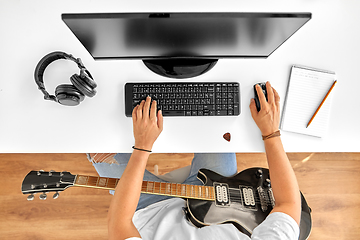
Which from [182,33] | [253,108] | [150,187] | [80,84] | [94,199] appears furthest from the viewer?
[94,199]

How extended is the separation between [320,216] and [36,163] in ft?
6.03

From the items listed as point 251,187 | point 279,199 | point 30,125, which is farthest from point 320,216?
point 30,125

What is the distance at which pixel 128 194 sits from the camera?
76 centimetres

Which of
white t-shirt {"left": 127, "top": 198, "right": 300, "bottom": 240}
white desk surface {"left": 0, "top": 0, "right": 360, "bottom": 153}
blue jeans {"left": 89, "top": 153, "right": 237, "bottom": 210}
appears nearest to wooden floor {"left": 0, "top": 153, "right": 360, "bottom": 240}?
blue jeans {"left": 89, "top": 153, "right": 237, "bottom": 210}

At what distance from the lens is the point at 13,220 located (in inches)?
53.7

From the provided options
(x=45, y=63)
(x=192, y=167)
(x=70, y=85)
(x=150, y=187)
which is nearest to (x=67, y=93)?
(x=70, y=85)

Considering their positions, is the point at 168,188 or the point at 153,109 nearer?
the point at 153,109

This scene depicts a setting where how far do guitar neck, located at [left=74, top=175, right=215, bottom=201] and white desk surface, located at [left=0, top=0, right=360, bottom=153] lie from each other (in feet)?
0.58

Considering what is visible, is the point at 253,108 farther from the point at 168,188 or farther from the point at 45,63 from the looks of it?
the point at 45,63

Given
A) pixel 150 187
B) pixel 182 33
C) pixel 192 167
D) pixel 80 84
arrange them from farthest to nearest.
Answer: pixel 192 167
pixel 150 187
pixel 80 84
pixel 182 33

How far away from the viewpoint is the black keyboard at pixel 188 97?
2.72 feet

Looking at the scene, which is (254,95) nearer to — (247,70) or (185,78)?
(247,70)

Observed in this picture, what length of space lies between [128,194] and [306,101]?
75 cm

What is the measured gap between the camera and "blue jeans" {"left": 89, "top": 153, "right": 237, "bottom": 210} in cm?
100
